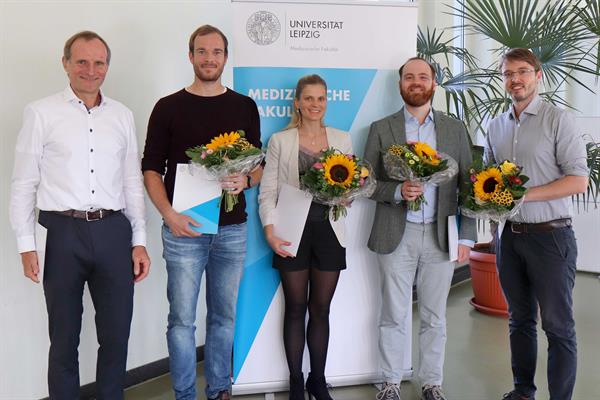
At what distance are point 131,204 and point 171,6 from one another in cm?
157

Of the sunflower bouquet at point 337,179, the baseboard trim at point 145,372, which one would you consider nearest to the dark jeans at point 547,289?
the sunflower bouquet at point 337,179

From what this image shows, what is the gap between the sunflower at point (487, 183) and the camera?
2718mm

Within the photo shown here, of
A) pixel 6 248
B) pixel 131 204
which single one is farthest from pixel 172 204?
pixel 6 248

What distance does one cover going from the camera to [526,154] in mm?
2873

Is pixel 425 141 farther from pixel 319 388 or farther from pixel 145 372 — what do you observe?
pixel 145 372

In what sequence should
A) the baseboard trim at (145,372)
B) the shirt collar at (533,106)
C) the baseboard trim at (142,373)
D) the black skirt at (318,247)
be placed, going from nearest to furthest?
1. the shirt collar at (533,106)
2. the black skirt at (318,247)
3. the baseboard trim at (142,373)
4. the baseboard trim at (145,372)

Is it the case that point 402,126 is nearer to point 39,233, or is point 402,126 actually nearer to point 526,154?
point 526,154

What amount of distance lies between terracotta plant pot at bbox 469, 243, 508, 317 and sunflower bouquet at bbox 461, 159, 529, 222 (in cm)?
240

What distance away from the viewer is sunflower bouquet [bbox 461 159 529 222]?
2.66m

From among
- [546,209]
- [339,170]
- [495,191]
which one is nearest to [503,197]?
[495,191]

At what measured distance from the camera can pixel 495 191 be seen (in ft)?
8.85

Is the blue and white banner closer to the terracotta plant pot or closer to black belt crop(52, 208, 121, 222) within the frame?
black belt crop(52, 208, 121, 222)

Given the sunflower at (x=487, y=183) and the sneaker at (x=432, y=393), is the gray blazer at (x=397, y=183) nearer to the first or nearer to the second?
the sunflower at (x=487, y=183)

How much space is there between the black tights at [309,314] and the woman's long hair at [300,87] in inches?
32.3
